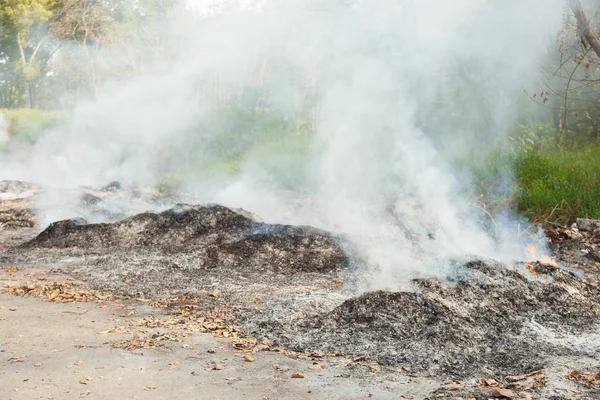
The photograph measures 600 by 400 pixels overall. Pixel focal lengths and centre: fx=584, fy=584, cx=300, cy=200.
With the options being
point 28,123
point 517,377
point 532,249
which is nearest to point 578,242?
point 532,249

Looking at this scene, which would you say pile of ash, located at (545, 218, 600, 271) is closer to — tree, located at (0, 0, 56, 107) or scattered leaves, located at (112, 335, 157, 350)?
scattered leaves, located at (112, 335, 157, 350)

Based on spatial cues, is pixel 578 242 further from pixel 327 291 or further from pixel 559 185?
pixel 327 291

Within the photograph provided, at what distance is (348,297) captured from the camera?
5.03m

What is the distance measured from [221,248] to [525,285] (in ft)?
11.2

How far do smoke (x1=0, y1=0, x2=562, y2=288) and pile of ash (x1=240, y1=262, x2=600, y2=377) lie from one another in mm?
634

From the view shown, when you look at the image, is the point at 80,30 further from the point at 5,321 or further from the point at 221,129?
the point at 5,321

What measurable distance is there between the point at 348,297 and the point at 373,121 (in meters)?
5.55

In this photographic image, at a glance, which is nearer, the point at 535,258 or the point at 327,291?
the point at 327,291

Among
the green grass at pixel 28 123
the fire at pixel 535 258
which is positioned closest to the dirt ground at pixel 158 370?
the fire at pixel 535 258

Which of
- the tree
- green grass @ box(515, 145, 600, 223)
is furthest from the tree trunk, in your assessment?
the tree

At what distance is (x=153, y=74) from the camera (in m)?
17.1

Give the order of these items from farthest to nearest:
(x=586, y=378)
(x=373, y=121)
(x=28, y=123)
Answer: (x=28, y=123) < (x=373, y=121) < (x=586, y=378)

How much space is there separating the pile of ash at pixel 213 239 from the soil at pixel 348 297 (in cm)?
2

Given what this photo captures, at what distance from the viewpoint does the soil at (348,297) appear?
3.61m
